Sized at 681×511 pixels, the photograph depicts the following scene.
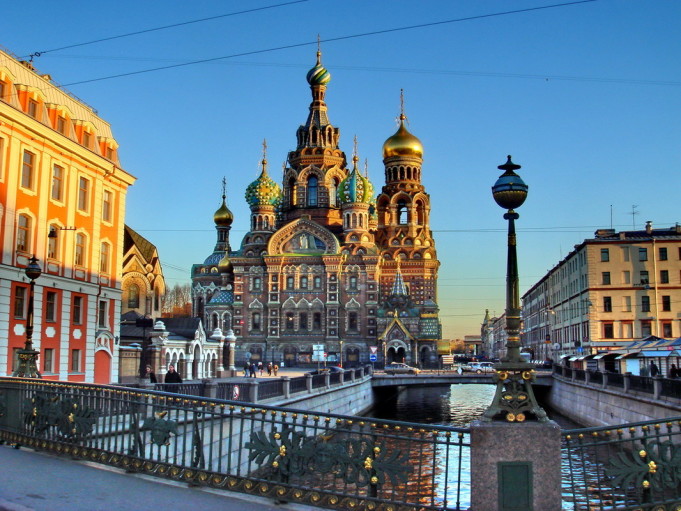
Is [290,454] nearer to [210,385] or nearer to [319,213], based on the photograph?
[210,385]

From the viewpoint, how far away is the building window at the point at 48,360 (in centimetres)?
2719

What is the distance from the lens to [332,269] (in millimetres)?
78562

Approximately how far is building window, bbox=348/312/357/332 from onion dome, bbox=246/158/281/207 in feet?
57.0

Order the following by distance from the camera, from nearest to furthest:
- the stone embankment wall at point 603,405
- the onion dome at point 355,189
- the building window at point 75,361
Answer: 1. the stone embankment wall at point 603,405
2. the building window at point 75,361
3. the onion dome at point 355,189

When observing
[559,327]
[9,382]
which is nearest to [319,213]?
[559,327]

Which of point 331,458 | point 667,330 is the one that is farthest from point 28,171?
point 667,330

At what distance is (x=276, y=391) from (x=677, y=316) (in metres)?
40.7

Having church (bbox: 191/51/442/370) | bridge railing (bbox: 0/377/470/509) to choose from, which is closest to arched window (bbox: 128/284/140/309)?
church (bbox: 191/51/442/370)

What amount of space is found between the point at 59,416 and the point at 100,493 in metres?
2.97

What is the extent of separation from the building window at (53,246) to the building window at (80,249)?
56.4 inches

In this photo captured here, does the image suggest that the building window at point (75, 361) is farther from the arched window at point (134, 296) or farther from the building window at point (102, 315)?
the arched window at point (134, 296)

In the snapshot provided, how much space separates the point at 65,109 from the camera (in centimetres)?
2923

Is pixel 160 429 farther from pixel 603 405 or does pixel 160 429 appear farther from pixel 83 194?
pixel 603 405

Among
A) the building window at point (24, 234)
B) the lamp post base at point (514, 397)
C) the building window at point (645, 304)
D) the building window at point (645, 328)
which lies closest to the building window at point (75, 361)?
the building window at point (24, 234)
